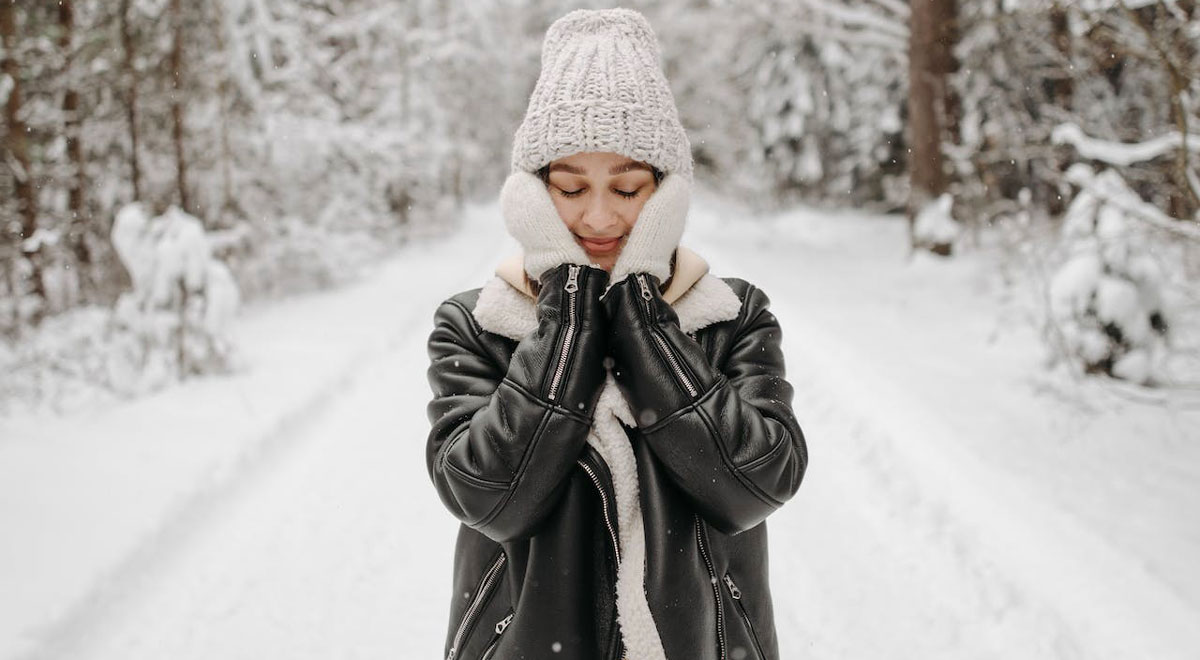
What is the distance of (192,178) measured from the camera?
12.3m

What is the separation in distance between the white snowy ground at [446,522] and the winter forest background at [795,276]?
3 cm

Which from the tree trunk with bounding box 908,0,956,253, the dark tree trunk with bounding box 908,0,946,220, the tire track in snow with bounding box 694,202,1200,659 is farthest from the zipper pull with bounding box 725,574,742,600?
the dark tree trunk with bounding box 908,0,946,220

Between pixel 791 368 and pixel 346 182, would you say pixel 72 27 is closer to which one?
pixel 346 182

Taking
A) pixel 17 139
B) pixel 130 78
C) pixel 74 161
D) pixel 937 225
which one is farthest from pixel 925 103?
pixel 74 161

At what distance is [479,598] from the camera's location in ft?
5.68

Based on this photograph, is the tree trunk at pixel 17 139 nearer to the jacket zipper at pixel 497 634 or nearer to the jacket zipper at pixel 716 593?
the jacket zipper at pixel 497 634

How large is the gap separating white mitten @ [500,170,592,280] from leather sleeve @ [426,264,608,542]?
0.13 feet

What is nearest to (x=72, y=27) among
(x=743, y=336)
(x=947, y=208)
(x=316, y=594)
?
(x=316, y=594)

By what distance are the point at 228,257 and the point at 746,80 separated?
55.8 feet

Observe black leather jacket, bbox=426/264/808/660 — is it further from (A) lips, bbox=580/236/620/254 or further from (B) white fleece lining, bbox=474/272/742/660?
(A) lips, bbox=580/236/620/254

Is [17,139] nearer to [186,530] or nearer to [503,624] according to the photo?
[186,530]

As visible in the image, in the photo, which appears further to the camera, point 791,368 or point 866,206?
point 866,206

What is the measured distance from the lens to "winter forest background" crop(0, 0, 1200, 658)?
3.61m

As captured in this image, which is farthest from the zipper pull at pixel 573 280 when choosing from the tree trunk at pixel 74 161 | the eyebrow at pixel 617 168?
the tree trunk at pixel 74 161
